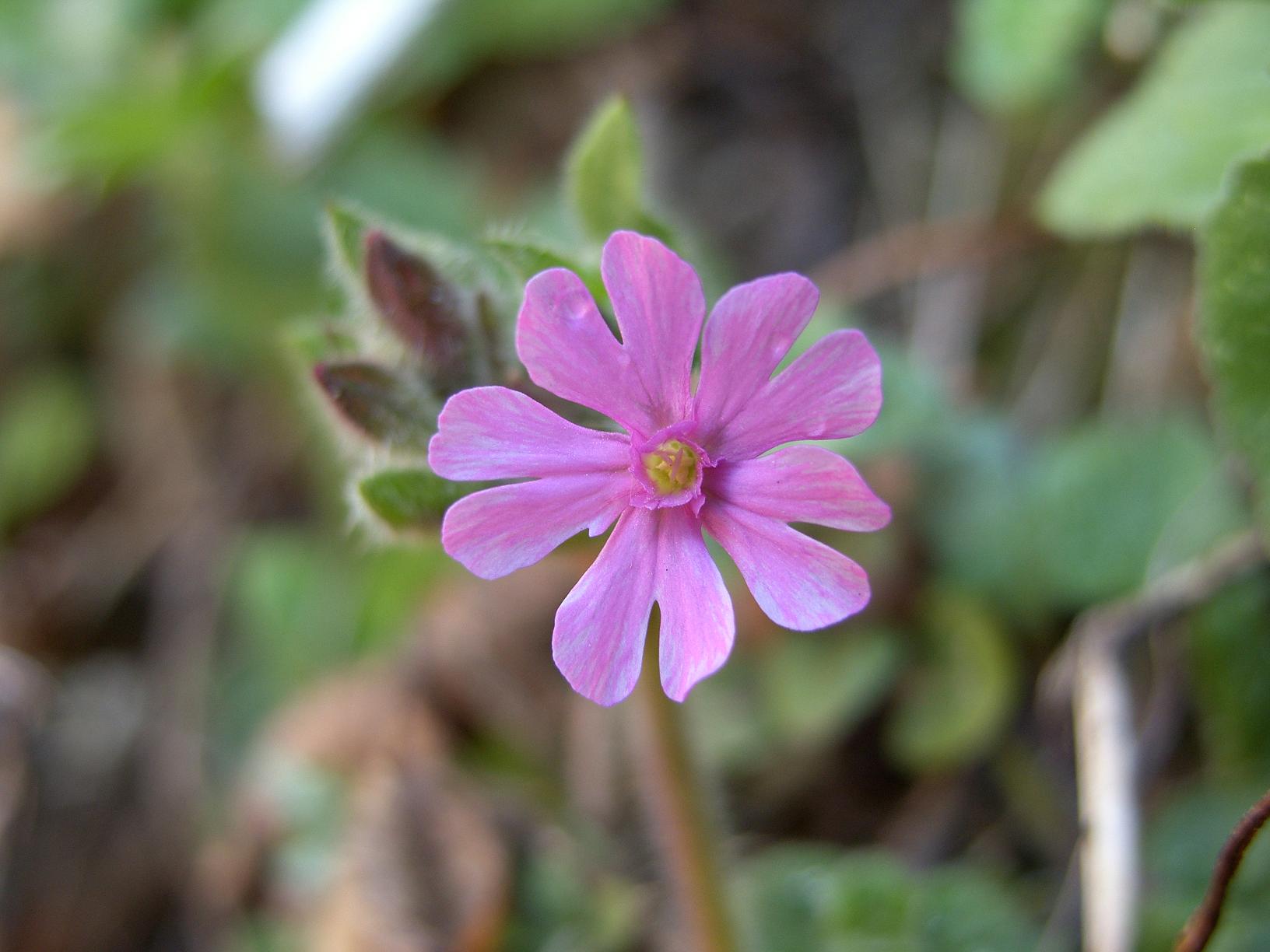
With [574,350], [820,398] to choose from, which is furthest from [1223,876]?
[574,350]

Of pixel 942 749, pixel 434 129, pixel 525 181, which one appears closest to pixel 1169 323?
pixel 942 749

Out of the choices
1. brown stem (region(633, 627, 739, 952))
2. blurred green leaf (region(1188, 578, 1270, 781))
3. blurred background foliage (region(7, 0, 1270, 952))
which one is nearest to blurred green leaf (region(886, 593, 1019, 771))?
blurred background foliage (region(7, 0, 1270, 952))


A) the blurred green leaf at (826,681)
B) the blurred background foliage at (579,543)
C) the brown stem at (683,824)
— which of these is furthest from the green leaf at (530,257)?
the blurred green leaf at (826,681)

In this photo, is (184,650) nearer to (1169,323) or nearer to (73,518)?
(73,518)

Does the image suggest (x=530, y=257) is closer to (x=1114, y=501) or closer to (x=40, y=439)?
(x=1114, y=501)

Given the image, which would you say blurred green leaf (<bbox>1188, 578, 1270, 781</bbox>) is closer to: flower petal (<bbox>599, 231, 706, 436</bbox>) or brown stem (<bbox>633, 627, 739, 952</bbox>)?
brown stem (<bbox>633, 627, 739, 952</bbox>)

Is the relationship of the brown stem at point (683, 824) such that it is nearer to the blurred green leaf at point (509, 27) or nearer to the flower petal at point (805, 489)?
the flower petal at point (805, 489)
